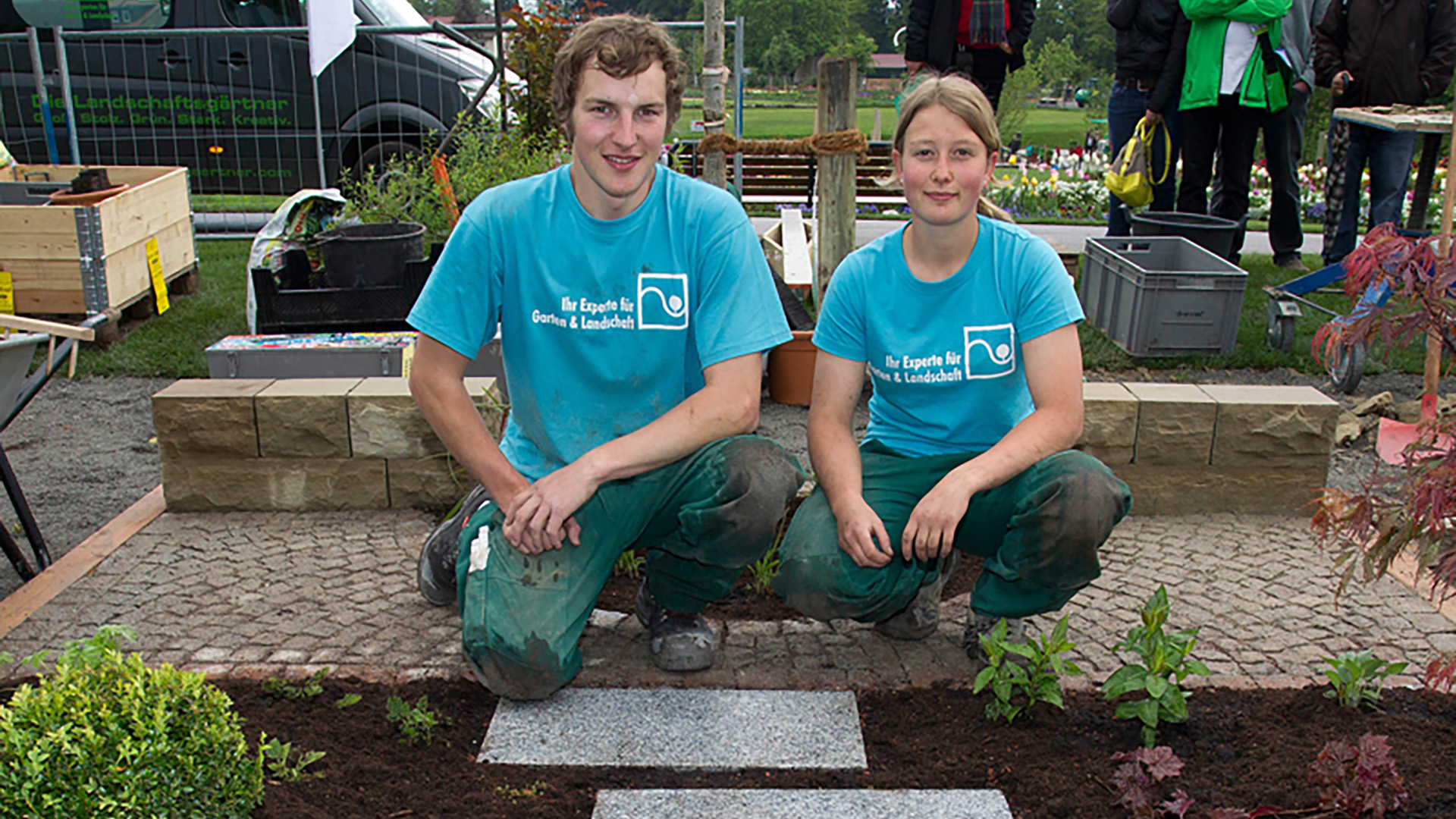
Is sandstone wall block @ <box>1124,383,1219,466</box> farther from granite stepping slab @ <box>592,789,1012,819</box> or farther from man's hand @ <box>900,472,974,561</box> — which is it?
granite stepping slab @ <box>592,789,1012,819</box>

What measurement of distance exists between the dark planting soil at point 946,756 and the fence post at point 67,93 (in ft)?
26.6

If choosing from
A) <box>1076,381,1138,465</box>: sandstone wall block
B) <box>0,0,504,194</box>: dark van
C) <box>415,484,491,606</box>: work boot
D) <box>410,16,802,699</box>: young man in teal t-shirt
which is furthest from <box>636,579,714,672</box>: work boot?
<box>0,0,504,194</box>: dark van

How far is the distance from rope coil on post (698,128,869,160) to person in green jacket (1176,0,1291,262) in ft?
9.33

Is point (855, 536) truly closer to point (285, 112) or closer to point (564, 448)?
point (564, 448)

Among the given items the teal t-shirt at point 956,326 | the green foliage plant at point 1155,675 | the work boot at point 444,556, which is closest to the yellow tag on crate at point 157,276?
the work boot at point 444,556

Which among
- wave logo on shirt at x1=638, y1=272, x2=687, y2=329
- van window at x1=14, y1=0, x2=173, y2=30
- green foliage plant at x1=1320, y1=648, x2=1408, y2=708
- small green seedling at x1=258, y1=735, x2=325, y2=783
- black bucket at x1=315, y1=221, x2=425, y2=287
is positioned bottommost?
small green seedling at x1=258, y1=735, x2=325, y2=783

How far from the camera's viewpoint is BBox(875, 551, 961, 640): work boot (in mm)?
2916

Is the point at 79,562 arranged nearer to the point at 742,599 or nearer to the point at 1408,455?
the point at 742,599

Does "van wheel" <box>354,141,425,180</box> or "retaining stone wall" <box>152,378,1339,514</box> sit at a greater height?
"van wheel" <box>354,141,425,180</box>

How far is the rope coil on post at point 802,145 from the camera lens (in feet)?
14.6

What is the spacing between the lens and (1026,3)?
6.60m

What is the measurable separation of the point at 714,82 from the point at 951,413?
2.62m

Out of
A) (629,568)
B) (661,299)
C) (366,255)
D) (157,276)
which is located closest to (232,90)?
(157,276)

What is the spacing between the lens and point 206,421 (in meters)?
3.62
